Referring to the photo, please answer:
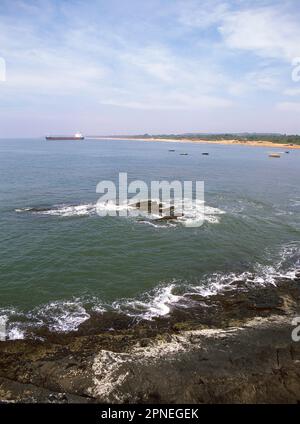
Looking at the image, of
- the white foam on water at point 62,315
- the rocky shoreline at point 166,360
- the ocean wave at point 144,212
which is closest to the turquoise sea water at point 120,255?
the white foam on water at point 62,315

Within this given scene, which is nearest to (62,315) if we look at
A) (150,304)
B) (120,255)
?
(150,304)

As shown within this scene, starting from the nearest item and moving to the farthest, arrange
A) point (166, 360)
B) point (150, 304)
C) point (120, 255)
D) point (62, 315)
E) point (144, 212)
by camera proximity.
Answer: point (166, 360)
point (62, 315)
point (150, 304)
point (120, 255)
point (144, 212)

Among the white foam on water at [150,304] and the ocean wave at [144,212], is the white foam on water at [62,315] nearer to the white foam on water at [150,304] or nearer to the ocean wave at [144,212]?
the white foam on water at [150,304]

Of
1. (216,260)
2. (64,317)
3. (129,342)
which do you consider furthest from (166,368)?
(216,260)

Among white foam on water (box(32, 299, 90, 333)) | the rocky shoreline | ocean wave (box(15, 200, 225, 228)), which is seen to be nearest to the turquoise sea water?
white foam on water (box(32, 299, 90, 333))

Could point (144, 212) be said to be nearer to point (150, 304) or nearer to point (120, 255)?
point (120, 255)

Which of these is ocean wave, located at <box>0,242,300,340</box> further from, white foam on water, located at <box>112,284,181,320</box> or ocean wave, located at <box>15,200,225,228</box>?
ocean wave, located at <box>15,200,225,228</box>

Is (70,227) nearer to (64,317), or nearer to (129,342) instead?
(64,317)

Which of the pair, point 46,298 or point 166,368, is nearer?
point 166,368
